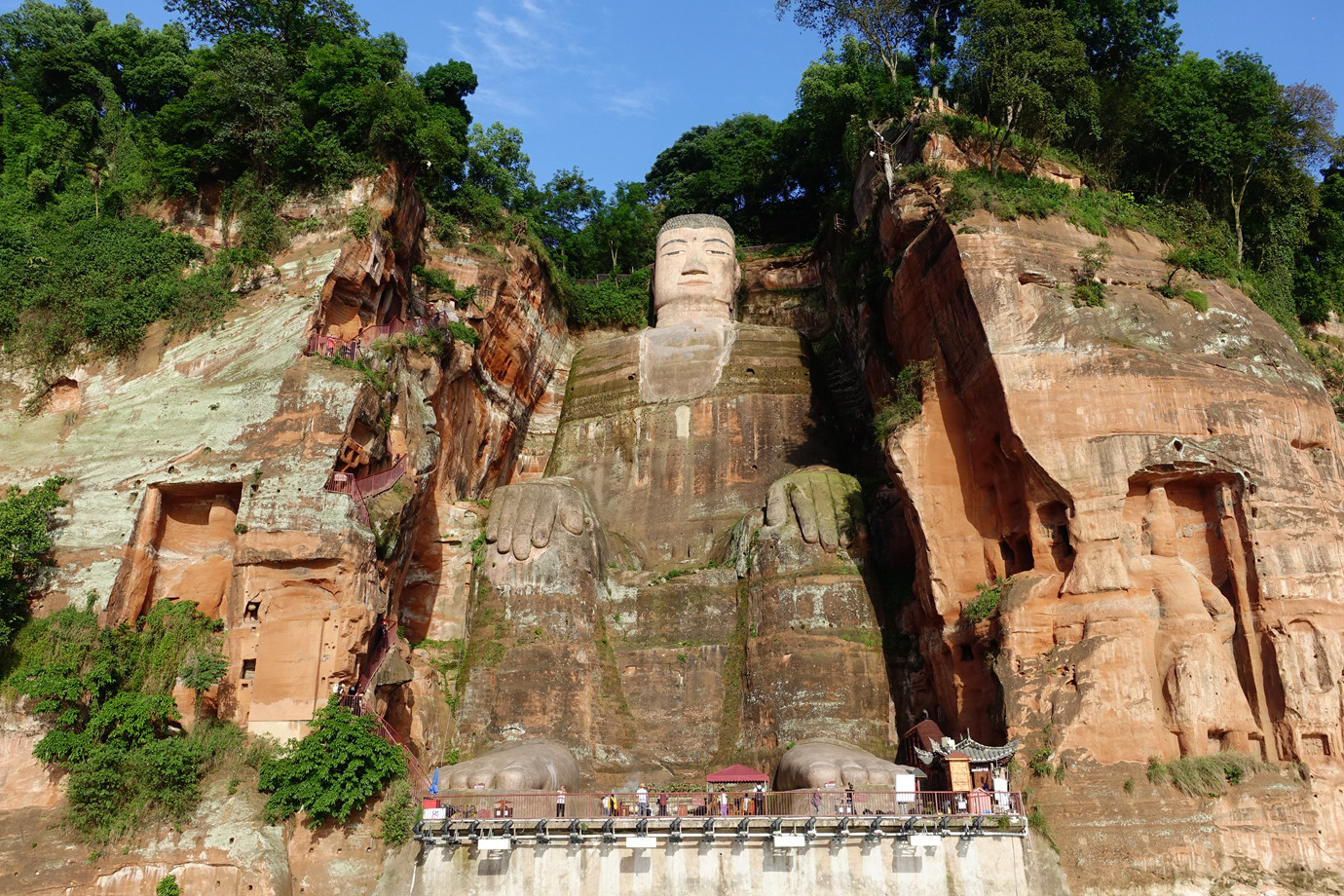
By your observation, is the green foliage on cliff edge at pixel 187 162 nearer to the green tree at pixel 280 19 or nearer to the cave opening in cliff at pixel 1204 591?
the green tree at pixel 280 19

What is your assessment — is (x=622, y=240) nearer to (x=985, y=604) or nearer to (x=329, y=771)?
(x=985, y=604)

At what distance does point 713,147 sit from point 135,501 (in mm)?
29528

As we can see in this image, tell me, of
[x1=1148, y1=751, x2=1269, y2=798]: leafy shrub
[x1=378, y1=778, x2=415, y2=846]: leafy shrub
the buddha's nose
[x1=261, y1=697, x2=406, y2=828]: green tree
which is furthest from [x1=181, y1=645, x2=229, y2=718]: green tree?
the buddha's nose

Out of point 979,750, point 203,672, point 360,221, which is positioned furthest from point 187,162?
point 979,750

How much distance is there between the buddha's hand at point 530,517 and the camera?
22969 mm

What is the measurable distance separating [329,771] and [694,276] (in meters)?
20.1

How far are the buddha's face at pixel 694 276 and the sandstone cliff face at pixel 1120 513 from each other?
11216 millimetres

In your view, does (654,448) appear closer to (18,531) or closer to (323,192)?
(323,192)

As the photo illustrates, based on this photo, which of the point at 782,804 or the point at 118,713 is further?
the point at 782,804

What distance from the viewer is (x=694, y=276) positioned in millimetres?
32469

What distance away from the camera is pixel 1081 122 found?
25.7 metres

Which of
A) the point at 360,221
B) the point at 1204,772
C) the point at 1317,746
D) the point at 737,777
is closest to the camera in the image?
the point at 1204,772

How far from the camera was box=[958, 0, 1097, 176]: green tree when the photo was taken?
75.8 ft

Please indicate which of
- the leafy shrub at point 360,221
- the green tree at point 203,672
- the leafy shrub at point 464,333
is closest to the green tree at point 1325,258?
the leafy shrub at point 464,333
